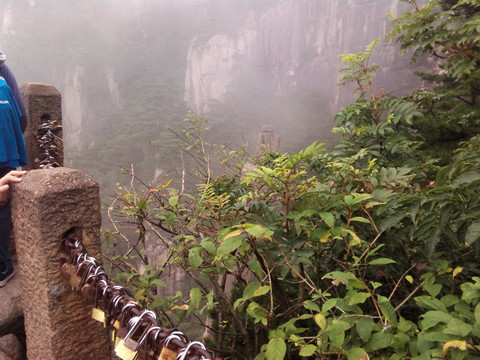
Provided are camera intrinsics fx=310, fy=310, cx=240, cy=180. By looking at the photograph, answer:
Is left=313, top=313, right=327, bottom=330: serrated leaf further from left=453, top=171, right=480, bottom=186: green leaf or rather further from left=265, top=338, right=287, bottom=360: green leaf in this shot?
left=453, top=171, right=480, bottom=186: green leaf

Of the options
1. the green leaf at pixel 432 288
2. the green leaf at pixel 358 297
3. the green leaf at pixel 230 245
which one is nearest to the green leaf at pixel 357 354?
the green leaf at pixel 358 297

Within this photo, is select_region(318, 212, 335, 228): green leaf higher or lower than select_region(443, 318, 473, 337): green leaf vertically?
higher

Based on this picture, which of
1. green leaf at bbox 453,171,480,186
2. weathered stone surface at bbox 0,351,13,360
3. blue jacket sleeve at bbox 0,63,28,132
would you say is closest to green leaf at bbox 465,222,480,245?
green leaf at bbox 453,171,480,186

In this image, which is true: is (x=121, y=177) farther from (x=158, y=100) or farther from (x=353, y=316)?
(x=353, y=316)

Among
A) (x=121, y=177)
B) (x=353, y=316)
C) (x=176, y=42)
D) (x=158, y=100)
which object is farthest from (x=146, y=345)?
(x=176, y=42)

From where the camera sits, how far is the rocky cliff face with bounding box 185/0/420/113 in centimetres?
1510

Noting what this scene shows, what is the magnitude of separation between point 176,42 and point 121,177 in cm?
1316

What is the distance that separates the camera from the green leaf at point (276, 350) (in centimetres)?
84

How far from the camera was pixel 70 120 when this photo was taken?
20.8 m

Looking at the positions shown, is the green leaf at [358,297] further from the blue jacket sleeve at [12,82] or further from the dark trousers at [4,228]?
the blue jacket sleeve at [12,82]

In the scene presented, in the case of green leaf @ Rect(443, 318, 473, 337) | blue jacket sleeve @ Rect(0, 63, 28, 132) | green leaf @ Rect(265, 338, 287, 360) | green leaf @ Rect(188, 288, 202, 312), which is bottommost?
green leaf @ Rect(188, 288, 202, 312)

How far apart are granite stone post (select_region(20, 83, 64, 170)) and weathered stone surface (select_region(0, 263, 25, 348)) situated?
3.39ft

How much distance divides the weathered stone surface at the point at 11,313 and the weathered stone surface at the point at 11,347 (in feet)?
0.17

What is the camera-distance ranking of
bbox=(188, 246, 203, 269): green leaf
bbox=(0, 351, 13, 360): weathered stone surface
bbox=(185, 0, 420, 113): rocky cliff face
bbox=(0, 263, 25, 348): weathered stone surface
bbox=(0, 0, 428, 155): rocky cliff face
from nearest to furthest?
bbox=(188, 246, 203, 269): green leaf
bbox=(0, 351, 13, 360): weathered stone surface
bbox=(0, 263, 25, 348): weathered stone surface
bbox=(185, 0, 420, 113): rocky cliff face
bbox=(0, 0, 428, 155): rocky cliff face
